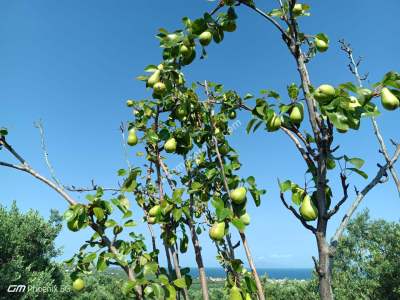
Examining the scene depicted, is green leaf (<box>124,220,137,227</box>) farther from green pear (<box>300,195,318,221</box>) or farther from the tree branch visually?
the tree branch

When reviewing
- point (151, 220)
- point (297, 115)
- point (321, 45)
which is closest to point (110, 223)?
point (151, 220)

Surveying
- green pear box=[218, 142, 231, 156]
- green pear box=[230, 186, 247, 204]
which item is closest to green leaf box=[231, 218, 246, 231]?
green pear box=[230, 186, 247, 204]

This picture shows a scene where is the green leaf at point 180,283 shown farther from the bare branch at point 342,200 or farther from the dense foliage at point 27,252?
the dense foliage at point 27,252

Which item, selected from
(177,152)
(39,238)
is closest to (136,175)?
(177,152)

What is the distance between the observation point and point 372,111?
4.79 feet

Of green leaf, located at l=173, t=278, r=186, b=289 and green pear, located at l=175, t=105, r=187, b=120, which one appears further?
green pear, located at l=175, t=105, r=187, b=120

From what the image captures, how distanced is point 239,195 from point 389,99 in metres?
1.11

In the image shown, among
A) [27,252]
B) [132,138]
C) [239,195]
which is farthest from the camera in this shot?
[27,252]

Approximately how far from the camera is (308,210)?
142 cm

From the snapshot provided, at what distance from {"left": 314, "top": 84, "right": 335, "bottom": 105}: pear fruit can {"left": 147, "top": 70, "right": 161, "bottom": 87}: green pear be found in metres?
1.35

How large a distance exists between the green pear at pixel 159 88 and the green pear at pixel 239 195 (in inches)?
33.5

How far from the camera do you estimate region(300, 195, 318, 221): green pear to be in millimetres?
1389

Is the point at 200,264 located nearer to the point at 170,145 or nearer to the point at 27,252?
the point at 170,145

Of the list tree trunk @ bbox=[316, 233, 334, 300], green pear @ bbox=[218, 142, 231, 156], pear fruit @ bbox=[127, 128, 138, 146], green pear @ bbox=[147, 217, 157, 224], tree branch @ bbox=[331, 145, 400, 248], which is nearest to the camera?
tree trunk @ bbox=[316, 233, 334, 300]
